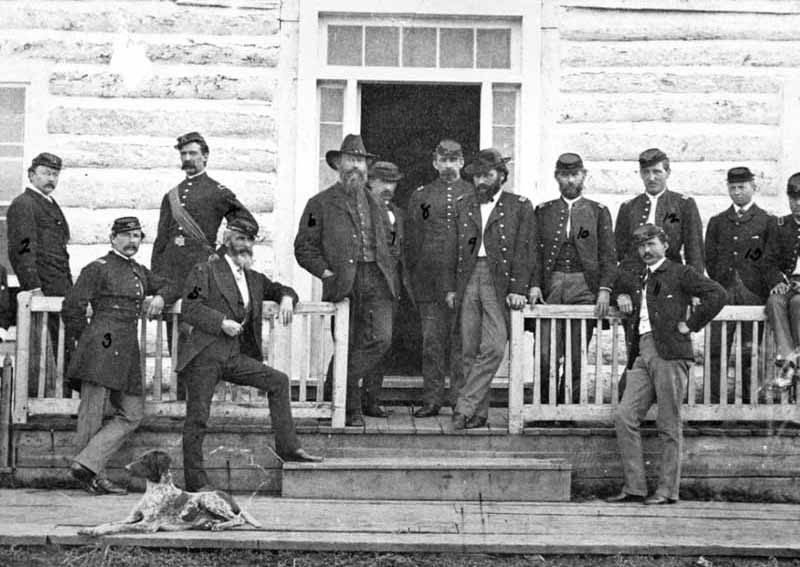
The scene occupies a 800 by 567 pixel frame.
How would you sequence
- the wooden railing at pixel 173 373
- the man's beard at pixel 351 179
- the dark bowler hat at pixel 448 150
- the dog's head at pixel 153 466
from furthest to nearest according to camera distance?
the dark bowler hat at pixel 448 150 → the man's beard at pixel 351 179 → the wooden railing at pixel 173 373 → the dog's head at pixel 153 466

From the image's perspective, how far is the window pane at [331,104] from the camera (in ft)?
34.9

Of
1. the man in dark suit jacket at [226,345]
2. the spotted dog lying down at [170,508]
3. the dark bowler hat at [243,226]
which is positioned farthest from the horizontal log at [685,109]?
the spotted dog lying down at [170,508]

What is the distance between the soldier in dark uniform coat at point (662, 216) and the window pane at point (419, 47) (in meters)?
2.20

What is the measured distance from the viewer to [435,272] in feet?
30.9

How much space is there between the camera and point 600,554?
717cm

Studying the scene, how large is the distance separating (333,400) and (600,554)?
232 cm

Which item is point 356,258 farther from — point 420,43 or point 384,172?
point 420,43

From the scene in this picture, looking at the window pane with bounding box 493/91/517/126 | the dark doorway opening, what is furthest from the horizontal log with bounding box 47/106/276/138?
the window pane with bounding box 493/91/517/126

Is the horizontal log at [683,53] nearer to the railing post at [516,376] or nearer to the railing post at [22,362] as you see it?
the railing post at [516,376]

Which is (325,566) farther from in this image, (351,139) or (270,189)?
(270,189)

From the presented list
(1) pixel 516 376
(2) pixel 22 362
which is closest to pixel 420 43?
(1) pixel 516 376

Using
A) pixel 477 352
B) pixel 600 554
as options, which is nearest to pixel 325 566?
pixel 600 554

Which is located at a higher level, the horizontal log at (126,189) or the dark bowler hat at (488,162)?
the dark bowler hat at (488,162)

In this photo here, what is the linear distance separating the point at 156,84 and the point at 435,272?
9.32 feet
